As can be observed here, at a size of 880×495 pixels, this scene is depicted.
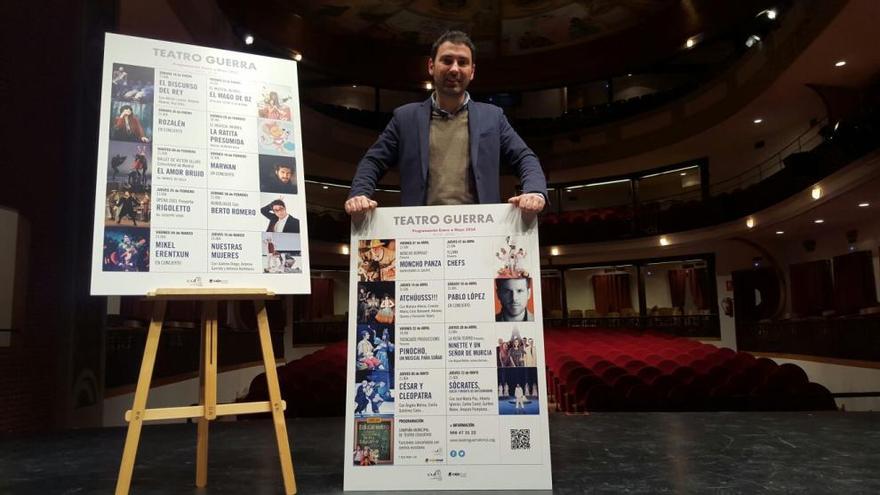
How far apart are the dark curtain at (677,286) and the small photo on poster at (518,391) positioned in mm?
14611

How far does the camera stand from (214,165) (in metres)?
2.06

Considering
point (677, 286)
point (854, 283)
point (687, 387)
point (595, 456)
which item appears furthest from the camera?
point (677, 286)

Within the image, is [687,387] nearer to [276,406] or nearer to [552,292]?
[276,406]

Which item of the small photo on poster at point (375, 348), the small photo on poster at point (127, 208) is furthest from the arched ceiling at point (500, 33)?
the small photo on poster at point (375, 348)

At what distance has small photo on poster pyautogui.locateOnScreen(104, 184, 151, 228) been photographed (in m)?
1.91

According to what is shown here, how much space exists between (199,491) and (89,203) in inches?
110

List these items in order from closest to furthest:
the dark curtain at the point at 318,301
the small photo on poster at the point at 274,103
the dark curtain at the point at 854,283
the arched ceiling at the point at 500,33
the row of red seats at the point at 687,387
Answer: the small photo on poster at the point at 274,103 < the row of red seats at the point at 687,387 < the dark curtain at the point at 854,283 < the arched ceiling at the point at 500,33 < the dark curtain at the point at 318,301

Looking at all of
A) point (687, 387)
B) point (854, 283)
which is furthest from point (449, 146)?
point (854, 283)

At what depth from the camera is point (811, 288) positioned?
10719 millimetres

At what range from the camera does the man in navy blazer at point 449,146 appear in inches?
86.2

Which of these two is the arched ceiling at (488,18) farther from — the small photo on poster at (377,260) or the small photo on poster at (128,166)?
the small photo on poster at (377,260)

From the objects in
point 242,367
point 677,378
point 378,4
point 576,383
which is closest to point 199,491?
point 576,383

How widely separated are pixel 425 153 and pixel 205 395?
121 cm

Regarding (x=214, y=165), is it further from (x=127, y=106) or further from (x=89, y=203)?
(x=89, y=203)
